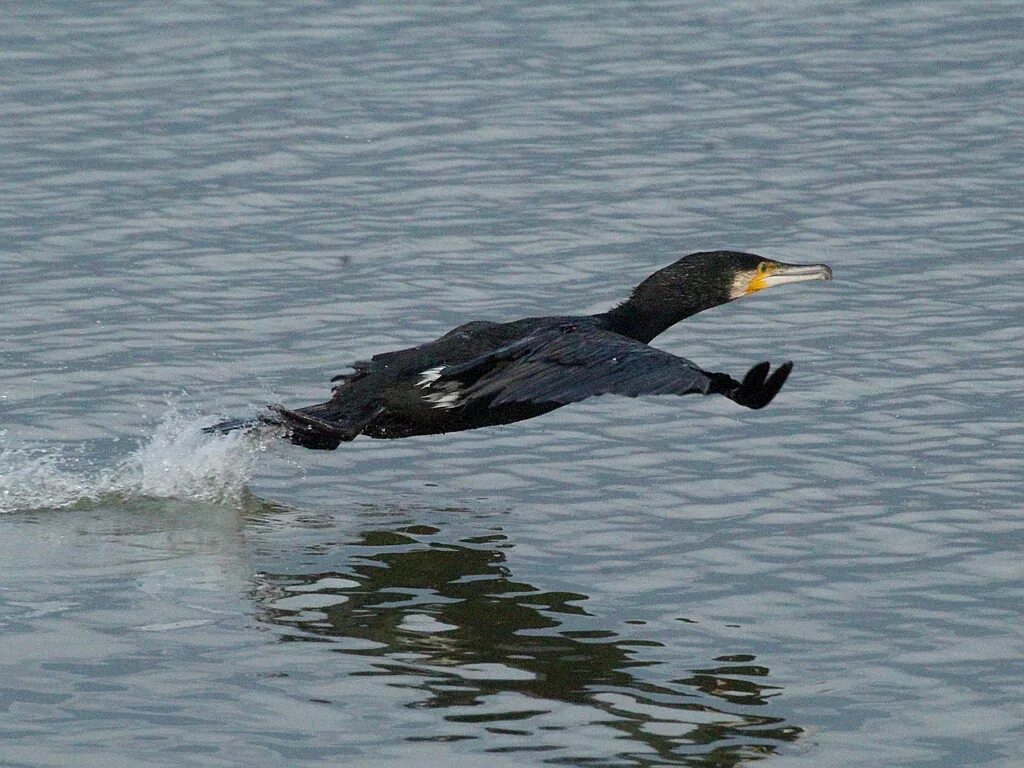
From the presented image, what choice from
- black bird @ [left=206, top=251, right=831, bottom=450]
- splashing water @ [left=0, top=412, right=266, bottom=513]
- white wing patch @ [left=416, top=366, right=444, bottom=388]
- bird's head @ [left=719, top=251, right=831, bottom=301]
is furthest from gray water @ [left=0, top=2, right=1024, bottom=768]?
bird's head @ [left=719, top=251, right=831, bottom=301]

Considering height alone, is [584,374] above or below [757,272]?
below

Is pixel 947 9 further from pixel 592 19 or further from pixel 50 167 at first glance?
pixel 50 167

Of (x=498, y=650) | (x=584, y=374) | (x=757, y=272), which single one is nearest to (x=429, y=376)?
(x=584, y=374)

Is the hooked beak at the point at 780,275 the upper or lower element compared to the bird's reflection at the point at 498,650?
upper

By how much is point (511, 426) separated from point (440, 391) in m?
1.56

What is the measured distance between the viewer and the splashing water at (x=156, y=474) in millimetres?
8836

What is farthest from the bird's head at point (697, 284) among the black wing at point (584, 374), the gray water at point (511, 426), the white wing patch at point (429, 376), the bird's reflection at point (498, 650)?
the bird's reflection at point (498, 650)

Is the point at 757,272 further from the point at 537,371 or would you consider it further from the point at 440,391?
the point at 537,371

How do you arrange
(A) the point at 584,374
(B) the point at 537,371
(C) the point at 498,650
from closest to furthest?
(C) the point at 498,650
(A) the point at 584,374
(B) the point at 537,371

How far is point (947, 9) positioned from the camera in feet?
60.5

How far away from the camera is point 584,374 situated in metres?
7.52

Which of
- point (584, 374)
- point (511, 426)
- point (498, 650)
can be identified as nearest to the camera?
point (498, 650)

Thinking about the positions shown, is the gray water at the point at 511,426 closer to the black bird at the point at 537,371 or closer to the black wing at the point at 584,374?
the black bird at the point at 537,371

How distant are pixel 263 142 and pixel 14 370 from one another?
509 cm
